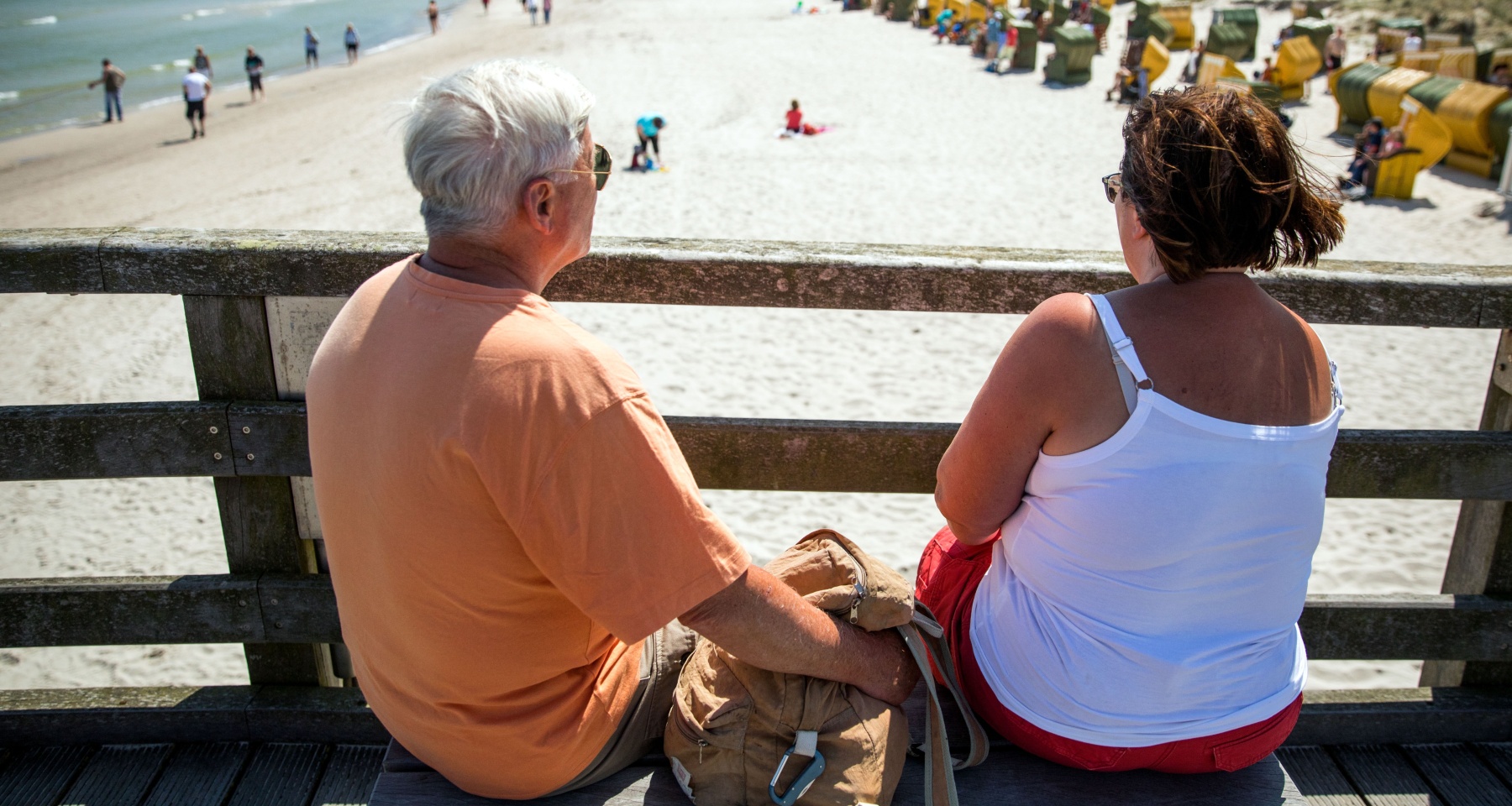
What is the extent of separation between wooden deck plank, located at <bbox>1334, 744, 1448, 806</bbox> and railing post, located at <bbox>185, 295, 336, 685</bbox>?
8.18 feet

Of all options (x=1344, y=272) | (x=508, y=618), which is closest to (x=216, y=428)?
(x=508, y=618)

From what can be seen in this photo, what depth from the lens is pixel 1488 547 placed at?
2.47m

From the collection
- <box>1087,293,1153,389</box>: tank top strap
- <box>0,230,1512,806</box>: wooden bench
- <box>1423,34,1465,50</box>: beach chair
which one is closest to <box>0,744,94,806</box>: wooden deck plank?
<box>0,230,1512,806</box>: wooden bench

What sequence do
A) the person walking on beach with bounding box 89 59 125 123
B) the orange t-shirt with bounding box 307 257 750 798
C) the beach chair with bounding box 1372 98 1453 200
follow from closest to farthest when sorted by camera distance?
the orange t-shirt with bounding box 307 257 750 798 → the beach chair with bounding box 1372 98 1453 200 → the person walking on beach with bounding box 89 59 125 123

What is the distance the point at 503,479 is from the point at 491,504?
67 mm

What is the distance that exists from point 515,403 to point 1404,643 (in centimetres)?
226

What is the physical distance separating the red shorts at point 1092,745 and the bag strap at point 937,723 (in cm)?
5

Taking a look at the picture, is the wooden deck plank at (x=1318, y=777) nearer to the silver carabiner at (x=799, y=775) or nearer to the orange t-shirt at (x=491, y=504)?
the silver carabiner at (x=799, y=775)

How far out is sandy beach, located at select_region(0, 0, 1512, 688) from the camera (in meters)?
6.77

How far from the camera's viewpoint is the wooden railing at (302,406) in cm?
207

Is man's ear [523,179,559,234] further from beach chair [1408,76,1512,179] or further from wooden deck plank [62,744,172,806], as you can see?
beach chair [1408,76,1512,179]

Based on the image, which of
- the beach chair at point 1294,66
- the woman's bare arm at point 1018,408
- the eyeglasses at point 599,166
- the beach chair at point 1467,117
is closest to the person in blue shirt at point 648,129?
the beach chair at point 1467,117

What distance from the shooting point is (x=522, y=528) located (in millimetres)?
1381

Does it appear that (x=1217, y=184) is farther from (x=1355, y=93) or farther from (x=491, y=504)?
(x=1355, y=93)
